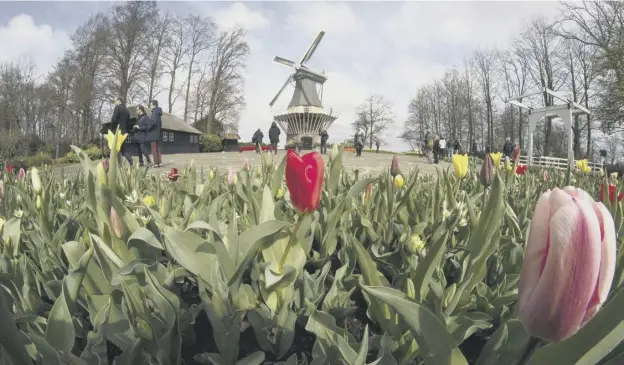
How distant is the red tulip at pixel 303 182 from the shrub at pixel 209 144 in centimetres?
3231

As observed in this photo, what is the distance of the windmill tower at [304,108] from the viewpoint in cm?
3909

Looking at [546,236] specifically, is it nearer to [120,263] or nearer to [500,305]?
[500,305]

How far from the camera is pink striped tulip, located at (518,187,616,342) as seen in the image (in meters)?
0.38

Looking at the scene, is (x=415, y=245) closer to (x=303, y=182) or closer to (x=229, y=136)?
(x=303, y=182)

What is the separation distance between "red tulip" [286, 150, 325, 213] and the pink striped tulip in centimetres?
45

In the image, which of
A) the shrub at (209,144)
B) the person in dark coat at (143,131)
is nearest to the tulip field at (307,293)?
the person in dark coat at (143,131)

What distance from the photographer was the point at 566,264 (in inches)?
15.2

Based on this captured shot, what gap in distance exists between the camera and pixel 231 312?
0.75 meters

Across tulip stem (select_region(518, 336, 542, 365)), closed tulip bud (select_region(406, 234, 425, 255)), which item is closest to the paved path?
closed tulip bud (select_region(406, 234, 425, 255))

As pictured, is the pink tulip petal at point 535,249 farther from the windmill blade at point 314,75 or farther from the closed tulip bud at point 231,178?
the windmill blade at point 314,75

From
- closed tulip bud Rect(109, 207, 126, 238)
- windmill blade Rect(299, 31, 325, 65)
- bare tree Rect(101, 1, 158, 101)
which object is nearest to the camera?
closed tulip bud Rect(109, 207, 126, 238)

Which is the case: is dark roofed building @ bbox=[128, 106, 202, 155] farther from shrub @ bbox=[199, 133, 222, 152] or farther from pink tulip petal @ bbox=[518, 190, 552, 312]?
pink tulip petal @ bbox=[518, 190, 552, 312]

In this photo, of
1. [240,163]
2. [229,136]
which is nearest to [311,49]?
[229,136]

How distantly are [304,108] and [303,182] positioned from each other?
3889 cm
